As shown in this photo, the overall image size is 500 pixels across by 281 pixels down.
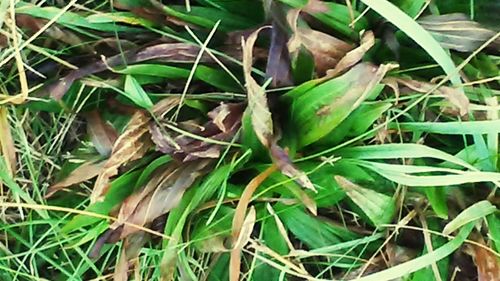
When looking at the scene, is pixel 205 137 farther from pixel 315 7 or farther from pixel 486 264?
pixel 486 264

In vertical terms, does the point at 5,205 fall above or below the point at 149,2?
below

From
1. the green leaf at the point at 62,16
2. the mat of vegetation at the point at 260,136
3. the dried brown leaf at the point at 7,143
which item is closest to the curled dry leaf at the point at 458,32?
the mat of vegetation at the point at 260,136

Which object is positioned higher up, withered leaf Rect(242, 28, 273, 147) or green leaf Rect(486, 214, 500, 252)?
withered leaf Rect(242, 28, 273, 147)

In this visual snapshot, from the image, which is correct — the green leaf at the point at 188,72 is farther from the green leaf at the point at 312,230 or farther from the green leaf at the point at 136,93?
the green leaf at the point at 312,230

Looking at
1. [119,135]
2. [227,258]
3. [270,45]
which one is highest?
[270,45]

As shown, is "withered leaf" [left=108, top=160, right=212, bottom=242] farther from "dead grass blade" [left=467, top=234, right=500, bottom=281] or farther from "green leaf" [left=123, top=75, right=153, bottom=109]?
"dead grass blade" [left=467, top=234, right=500, bottom=281]

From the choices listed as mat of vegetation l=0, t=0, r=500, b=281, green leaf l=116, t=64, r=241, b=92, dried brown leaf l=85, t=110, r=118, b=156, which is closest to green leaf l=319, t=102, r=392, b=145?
mat of vegetation l=0, t=0, r=500, b=281

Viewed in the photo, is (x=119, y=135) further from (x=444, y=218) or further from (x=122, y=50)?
(x=444, y=218)

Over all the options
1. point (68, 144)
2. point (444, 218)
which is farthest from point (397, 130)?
point (68, 144)
